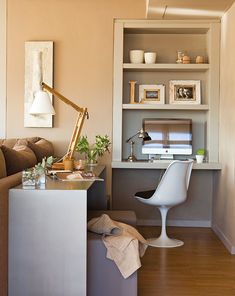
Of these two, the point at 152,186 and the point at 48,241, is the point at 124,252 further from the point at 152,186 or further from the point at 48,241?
the point at 152,186

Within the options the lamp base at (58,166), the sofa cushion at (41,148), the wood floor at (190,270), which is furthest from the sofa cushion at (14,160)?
the wood floor at (190,270)

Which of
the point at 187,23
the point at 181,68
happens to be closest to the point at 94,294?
the point at 181,68

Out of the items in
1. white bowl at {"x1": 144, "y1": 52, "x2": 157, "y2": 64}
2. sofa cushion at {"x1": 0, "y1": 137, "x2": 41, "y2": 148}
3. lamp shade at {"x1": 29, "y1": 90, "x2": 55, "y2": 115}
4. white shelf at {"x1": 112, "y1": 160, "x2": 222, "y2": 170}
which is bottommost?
white shelf at {"x1": 112, "y1": 160, "x2": 222, "y2": 170}

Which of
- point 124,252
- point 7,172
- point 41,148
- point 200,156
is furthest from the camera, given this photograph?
point 200,156

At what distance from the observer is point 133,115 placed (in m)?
5.14

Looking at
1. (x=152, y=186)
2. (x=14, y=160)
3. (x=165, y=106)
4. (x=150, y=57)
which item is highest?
(x=150, y=57)

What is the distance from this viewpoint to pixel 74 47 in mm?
4898

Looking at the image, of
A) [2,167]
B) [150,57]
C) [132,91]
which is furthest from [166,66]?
[2,167]

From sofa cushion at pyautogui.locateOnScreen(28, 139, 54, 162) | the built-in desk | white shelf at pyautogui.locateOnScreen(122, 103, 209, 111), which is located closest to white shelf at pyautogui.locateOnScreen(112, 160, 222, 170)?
the built-in desk

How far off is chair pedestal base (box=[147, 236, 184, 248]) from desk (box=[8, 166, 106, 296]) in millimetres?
1866

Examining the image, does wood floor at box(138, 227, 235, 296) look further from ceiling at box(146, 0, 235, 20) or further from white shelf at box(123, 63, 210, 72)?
ceiling at box(146, 0, 235, 20)

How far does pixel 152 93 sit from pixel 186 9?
3.48 feet

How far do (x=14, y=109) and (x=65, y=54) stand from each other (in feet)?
2.77

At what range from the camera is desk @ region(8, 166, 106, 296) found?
8.03 feet
